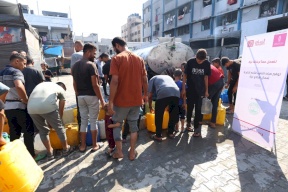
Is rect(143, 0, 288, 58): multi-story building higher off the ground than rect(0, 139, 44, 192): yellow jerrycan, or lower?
higher

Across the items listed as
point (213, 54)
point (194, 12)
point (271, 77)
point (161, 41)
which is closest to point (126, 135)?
point (271, 77)

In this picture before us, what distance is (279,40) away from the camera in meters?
2.83

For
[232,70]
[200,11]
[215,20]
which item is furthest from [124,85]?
[200,11]

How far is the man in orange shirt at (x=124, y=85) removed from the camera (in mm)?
2652

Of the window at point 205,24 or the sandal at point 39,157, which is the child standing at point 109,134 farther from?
the window at point 205,24

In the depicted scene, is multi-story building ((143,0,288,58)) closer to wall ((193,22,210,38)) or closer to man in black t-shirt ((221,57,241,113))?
wall ((193,22,210,38))

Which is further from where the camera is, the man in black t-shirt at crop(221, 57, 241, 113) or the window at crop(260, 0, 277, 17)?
the window at crop(260, 0, 277, 17)

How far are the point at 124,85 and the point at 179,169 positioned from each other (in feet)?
5.16

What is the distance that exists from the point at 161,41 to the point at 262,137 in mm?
7172

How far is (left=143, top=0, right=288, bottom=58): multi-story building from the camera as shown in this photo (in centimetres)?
1137

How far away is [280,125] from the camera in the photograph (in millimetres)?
4289

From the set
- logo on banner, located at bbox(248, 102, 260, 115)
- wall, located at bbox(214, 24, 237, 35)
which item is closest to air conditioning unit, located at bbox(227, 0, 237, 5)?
wall, located at bbox(214, 24, 237, 35)

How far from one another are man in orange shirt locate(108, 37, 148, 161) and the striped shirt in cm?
139

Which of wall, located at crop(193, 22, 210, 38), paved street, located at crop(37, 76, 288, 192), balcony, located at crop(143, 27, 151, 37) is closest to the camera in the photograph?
paved street, located at crop(37, 76, 288, 192)
